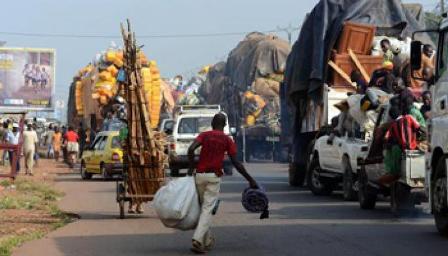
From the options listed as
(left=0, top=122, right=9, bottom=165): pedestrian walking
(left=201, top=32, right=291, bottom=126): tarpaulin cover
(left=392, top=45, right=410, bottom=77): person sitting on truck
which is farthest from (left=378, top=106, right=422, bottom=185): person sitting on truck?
(left=201, top=32, right=291, bottom=126): tarpaulin cover

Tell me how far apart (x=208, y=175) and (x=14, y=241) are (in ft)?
10.1

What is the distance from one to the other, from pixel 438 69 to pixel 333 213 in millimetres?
4344

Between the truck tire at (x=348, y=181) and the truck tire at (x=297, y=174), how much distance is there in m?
5.13

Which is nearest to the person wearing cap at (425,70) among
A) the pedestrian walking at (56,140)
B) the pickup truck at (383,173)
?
the pickup truck at (383,173)

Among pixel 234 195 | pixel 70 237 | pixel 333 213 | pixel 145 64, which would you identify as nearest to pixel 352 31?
pixel 234 195

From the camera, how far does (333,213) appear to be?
54.9ft

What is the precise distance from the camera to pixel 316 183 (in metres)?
21.9

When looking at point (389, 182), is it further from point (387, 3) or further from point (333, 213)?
point (387, 3)

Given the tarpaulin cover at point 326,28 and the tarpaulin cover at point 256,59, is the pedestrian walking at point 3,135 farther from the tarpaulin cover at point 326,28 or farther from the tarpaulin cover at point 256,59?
the tarpaulin cover at point 326,28

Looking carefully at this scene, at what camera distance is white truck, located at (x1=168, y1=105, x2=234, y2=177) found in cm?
3005

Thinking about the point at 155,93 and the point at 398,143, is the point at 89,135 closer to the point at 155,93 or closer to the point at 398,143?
the point at 155,93

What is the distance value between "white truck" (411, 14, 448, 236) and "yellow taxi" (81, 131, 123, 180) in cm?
1649

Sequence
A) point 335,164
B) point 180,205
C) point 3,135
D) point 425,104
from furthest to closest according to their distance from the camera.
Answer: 1. point 3,135
2. point 335,164
3. point 425,104
4. point 180,205

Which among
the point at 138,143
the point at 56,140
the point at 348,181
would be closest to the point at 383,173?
the point at 348,181
